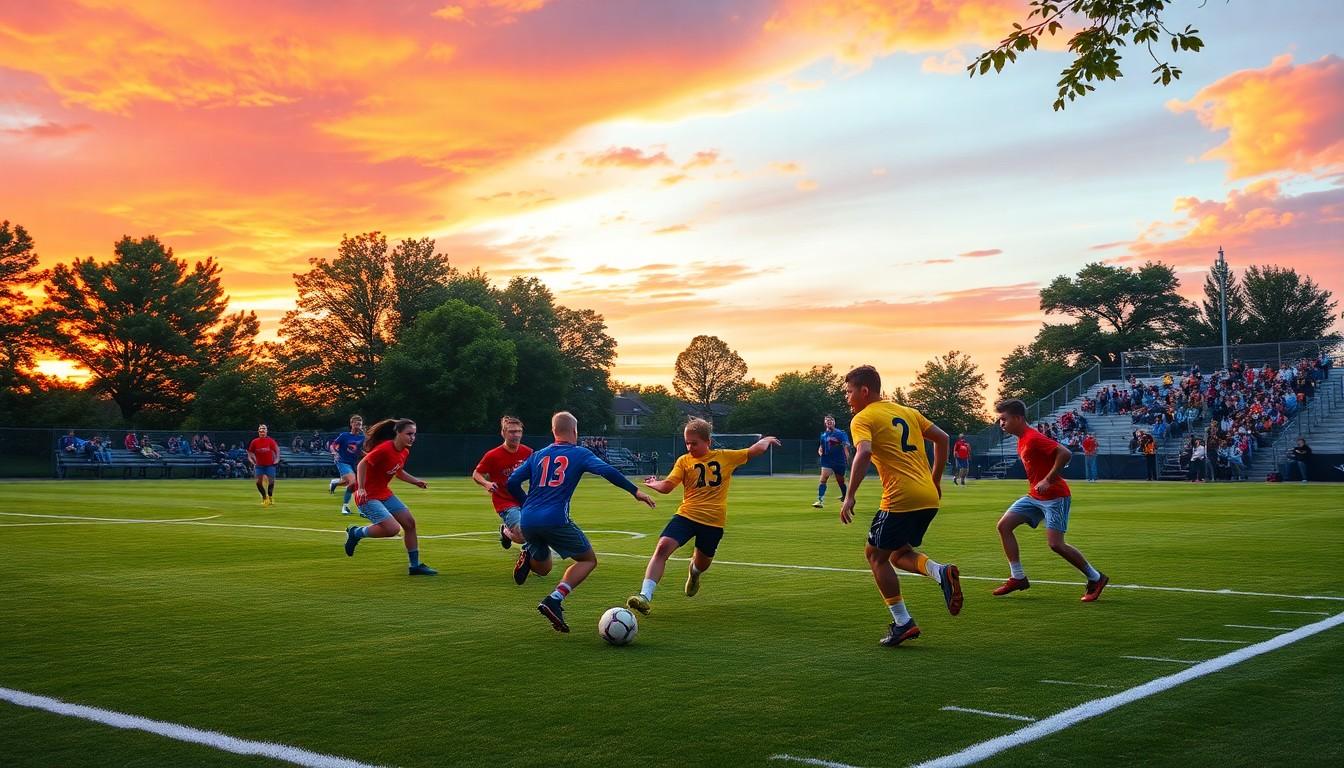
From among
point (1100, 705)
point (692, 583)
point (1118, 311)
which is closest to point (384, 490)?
point (692, 583)

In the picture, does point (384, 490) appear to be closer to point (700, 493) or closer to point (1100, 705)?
point (700, 493)

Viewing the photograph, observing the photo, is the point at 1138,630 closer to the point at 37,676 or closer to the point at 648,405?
the point at 37,676

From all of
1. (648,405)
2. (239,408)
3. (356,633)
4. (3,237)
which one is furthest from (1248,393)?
(648,405)

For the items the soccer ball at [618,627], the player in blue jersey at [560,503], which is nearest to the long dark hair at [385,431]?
the player in blue jersey at [560,503]

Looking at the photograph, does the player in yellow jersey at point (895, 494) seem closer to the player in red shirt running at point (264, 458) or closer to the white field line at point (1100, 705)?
the white field line at point (1100, 705)

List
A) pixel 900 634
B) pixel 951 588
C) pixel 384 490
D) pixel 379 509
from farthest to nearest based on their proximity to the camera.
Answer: pixel 384 490
pixel 379 509
pixel 951 588
pixel 900 634

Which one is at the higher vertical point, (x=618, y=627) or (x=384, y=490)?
(x=384, y=490)

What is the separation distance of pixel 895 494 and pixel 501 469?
6725 mm

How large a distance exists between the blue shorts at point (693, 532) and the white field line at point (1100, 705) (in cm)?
420

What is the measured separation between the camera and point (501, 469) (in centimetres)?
1405

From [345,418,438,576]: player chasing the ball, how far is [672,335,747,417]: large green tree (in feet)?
469

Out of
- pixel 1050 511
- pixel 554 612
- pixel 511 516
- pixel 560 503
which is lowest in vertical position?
pixel 554 612

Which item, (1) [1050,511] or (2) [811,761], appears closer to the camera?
(2) [811,761]

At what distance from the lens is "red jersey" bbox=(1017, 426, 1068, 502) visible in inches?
435
